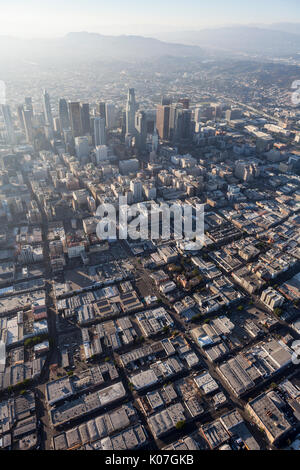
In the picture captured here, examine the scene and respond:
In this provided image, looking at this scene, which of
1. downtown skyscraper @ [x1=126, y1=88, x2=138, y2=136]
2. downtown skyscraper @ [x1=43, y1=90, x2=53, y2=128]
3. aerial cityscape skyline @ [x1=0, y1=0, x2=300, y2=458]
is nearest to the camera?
aerial cityscape skyline @ [x1=0, y1=0, x2=300, y2=458]

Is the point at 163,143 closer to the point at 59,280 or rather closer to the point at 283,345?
the point at 59,280

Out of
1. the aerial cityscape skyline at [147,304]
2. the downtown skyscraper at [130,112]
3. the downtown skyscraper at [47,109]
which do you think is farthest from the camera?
the downtown skyscraper at [47,109]

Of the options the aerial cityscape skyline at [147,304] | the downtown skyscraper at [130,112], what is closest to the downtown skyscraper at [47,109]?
the aerial cityscape skyline at [147,304]

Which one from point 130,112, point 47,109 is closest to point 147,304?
point 130,112

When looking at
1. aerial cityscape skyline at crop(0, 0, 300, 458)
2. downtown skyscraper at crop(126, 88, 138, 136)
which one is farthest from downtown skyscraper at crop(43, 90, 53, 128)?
downtown skyscraper at crop(126, 88, 138, 136)

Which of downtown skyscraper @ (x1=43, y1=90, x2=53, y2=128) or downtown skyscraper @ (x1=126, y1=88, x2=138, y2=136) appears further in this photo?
downtown skyscraper @ (x1=43, y1=90, x2=53, y2=128)

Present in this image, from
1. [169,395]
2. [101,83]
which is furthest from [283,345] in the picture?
[101,83]

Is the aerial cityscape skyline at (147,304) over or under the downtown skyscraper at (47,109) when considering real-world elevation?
under

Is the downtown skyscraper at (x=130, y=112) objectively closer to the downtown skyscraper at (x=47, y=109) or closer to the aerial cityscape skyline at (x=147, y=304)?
the aerial cityscape skyline at (x=147, y=304)

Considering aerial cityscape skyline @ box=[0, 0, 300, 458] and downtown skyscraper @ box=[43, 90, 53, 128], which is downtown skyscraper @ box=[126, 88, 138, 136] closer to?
aerial cityscape skyline @ box=[0, 0, 300, 458]

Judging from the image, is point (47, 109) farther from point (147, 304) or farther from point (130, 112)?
point (147, 304)

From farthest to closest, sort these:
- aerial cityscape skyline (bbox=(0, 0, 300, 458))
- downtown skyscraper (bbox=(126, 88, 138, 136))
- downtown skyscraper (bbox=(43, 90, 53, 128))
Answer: downtown skyscraper (bbox=(43, 90, 53, 128)), downtown skyscraper (bbox=(126, 88, 138, 136)), aerial cityscape skyline (bbox=(0, 0, 300, 458))
